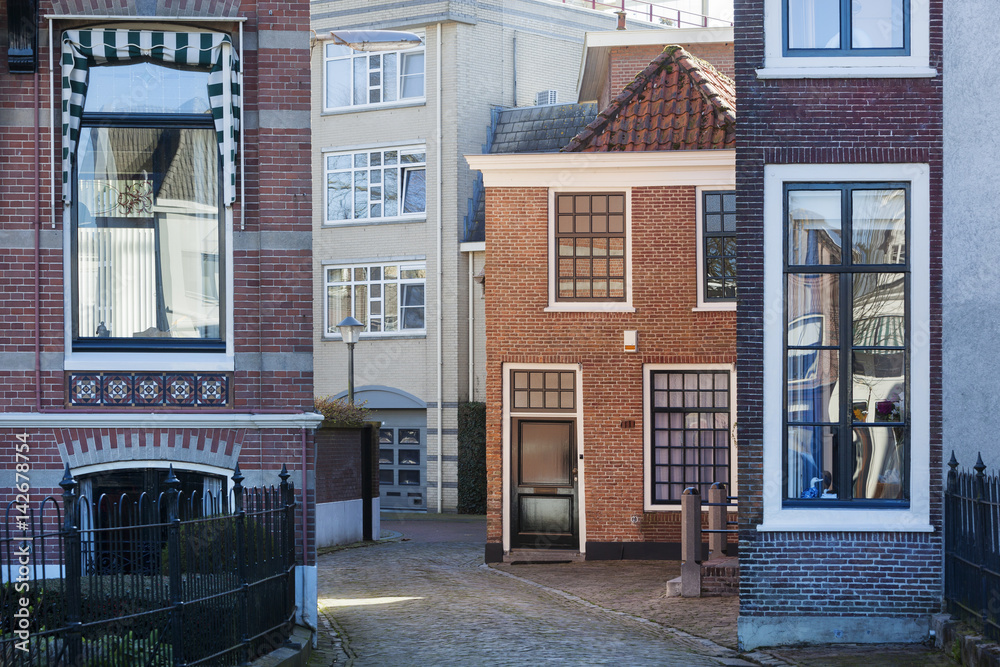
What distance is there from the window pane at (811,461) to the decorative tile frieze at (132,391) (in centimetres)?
544

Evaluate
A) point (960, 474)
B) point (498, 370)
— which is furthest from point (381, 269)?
point (960, 474)

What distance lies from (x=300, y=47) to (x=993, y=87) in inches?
253

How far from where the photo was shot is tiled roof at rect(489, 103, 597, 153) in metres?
30.4

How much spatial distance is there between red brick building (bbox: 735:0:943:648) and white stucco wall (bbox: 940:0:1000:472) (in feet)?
0.45

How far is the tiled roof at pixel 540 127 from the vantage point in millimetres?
30438

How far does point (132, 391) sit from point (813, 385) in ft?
20.6

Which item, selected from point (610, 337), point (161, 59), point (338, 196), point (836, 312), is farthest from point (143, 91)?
point (338, 196)

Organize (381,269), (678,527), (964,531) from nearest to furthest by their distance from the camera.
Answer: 1. (964,531)
2. (678,527)
3. (381,269)

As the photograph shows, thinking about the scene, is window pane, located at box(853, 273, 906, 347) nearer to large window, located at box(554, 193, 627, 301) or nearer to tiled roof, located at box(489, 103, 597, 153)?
large window, located at box(554, 193, 627, 301)

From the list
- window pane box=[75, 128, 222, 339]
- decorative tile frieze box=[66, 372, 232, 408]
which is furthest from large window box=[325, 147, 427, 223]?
decorative tile frieze box=[66, 372, 232, 408]

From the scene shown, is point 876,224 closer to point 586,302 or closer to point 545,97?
point 586,302

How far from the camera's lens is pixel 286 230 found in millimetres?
11320

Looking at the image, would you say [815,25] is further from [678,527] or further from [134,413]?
[678,527]

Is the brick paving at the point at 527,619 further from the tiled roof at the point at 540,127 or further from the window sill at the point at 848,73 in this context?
the tiled roof at the point at 540,127
